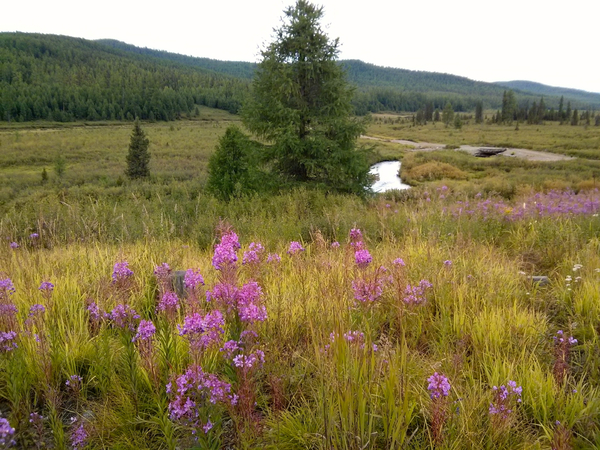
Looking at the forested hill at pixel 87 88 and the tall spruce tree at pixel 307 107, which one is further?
the forested hill at pixel 87 88

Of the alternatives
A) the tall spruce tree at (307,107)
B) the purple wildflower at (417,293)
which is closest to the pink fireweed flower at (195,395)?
the purple wildflower at (417,293)

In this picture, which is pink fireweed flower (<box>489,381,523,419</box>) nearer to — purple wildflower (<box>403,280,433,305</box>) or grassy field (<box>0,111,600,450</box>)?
grassy field (<box>0,111,600,450</box>)

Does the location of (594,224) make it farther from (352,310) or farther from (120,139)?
(120,139)

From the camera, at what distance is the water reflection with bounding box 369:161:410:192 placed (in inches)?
1173

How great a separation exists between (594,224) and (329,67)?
9.43 metres

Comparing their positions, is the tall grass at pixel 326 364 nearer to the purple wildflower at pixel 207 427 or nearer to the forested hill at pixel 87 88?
the purple wildflower at pixel 207 427

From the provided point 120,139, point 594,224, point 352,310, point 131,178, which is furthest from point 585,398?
point 120,139

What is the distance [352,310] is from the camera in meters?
2.84

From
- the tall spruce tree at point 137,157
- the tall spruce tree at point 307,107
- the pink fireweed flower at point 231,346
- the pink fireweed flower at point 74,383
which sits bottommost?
the tall spruce tree at point 137,157

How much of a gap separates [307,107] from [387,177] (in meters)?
23.8

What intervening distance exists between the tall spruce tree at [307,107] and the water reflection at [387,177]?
42.9 ft

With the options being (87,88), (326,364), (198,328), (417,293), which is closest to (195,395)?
(198,328)

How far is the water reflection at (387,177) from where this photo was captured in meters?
29.8

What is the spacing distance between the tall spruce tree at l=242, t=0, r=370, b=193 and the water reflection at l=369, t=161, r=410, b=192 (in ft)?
42.9
